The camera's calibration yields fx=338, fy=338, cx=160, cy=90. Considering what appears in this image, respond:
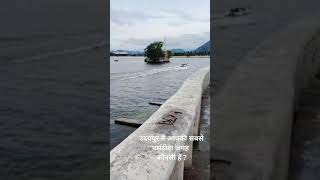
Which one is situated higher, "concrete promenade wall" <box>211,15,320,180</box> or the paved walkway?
"concrete promenade wall" <box>211,15,320,180</box>

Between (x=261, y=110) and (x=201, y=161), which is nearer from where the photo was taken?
(x=261, y=110)

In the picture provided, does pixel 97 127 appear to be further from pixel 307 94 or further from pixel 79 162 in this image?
pixel 307 94

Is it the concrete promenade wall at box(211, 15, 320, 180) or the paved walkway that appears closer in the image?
the concrete promenade wall at box(211, 15, 320, 180)

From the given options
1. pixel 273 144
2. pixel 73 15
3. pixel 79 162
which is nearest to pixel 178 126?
pixel 79 162

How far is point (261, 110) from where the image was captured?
894 mm

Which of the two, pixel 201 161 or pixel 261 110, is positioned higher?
pixel 261 110

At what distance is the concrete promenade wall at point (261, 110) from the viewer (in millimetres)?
594

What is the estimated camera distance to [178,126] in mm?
2586

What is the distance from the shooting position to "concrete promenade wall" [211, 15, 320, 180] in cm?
→ 59

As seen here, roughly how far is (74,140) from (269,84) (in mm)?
A: 1601

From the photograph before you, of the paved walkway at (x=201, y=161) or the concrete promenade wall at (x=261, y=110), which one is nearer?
the concrete promenade wall at (x=261, y=110)

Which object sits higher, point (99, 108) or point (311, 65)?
point (311, 65)

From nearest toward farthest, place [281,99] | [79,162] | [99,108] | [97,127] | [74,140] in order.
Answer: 1. [281,99]
2. [79,162]
3. [74,140]
4. [97,127]
5. [99,108]

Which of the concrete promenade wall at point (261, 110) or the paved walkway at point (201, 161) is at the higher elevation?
the concrete promenade wall at point (261, 110)
